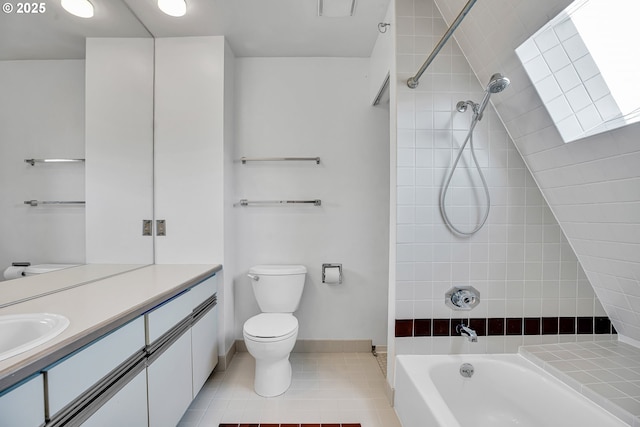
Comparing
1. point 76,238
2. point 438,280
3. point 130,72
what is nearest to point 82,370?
point 76,238

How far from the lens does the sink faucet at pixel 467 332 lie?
141 centimetres

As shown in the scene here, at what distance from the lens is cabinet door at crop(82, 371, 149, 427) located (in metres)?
0.90

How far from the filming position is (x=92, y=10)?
60.4 inches

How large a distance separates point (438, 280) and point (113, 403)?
1.54m

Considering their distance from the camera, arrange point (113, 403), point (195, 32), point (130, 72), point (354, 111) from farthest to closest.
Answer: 1. point (354, 111)
2. point (195, 32)
3. point (130, 72)
4. point (113, 403)

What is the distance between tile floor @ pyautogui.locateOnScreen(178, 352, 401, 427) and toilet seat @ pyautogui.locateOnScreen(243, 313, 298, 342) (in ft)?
1.31

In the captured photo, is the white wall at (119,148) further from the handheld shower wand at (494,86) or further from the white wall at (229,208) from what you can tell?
the handheld shower wand at (494,86)

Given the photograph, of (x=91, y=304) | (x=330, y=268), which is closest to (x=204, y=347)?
(x=91, y=304)

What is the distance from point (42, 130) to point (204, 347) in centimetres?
141

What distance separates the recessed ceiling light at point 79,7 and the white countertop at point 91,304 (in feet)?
4.44

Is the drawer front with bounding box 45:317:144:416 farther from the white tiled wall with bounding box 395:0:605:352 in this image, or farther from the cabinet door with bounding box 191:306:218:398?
the white tiled wall with bounding box 395:0:605:352

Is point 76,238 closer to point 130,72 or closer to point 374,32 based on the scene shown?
point 130,72

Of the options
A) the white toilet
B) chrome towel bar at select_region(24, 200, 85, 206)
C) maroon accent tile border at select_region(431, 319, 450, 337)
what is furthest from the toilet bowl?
chrome towel bar at select_region(24, 200, 85, 206)

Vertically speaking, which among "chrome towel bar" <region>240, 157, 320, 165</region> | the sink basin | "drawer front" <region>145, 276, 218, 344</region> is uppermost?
"chrome towel bar" <region>240, 157, 320, 165</region>
